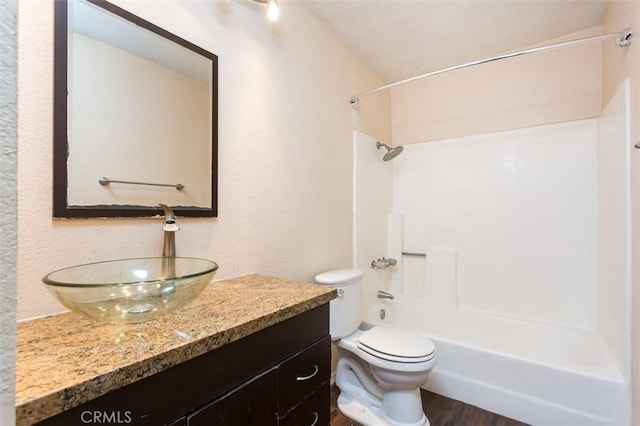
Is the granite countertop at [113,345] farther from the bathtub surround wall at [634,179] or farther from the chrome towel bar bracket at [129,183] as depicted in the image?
the bathtub surround wall at [634,179]

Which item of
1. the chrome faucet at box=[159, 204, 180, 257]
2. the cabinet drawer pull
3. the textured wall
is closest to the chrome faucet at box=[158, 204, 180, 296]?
the chrome faucet at box=[159, 204, 180, 257]

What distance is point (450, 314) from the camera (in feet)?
8.06

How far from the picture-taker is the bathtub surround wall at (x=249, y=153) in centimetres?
82

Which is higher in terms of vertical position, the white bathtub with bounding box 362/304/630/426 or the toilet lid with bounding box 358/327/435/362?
the toilet lid with bounding box 358/327/435/362

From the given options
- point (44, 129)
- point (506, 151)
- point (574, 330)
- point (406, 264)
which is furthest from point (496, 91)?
point (44, 129)

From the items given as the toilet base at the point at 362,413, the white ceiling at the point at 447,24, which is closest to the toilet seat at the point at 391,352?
the toilet base at the point at 362,413

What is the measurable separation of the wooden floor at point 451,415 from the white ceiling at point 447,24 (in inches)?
96.1

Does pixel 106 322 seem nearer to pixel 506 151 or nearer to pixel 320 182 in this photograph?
pixel 320 182

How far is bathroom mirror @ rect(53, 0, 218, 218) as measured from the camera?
882 millimetres

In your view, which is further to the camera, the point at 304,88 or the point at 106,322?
the point at 304,88

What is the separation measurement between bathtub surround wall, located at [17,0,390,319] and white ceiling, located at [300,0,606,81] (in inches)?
5.9

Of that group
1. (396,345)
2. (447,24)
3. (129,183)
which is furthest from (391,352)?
(447,24)

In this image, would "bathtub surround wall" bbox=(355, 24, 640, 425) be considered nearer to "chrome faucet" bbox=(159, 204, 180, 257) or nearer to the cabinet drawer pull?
the cabinet drawer pull

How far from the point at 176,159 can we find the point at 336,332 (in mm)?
1271
